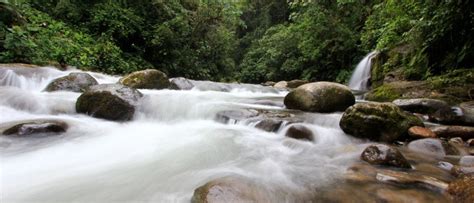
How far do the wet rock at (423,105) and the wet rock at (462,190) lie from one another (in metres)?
3.22

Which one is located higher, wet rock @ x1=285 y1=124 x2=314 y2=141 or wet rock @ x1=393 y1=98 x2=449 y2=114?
wet rock @ x1=393 y1=98 x2=449 y2=114

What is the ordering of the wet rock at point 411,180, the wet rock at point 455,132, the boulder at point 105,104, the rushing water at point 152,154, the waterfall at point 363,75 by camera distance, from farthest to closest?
1. the waterfall at point 363,75
2. the boulder at point 105,104
3. the wet rock at point 455,132
4. the rushing water at point 152,154
5. the wet rock at point 411,180

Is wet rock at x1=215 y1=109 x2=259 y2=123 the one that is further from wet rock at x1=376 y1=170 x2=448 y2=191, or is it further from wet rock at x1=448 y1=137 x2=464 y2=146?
wet rock at x1=448 y1=137 x2=464 y2=146

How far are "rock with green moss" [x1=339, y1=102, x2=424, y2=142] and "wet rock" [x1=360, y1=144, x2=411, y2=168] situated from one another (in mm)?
884

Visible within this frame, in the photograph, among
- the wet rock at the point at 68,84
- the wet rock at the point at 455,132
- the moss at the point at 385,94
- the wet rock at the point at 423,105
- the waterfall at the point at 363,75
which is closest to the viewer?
the wet rock at the point at 455,132

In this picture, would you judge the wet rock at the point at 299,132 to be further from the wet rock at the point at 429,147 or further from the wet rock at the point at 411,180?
the wet rock at the point at 411,180

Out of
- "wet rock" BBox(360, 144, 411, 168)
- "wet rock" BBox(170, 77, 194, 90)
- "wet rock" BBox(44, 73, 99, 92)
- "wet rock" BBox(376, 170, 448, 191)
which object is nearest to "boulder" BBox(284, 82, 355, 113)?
"wet rock" BBox(360, 144, 411, 168)

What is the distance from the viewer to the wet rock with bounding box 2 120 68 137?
12.5 feet

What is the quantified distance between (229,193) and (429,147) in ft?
9.80

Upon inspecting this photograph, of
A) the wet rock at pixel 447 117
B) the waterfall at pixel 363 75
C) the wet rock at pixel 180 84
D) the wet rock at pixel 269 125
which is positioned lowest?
the wet rock at pixel 269 125

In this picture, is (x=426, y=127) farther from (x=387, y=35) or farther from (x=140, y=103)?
(x=387, y=35)

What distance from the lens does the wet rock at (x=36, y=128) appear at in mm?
3807

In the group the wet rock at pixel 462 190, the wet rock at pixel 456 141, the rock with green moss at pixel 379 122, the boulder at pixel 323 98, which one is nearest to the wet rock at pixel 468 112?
the wet rock at pixel 456 141

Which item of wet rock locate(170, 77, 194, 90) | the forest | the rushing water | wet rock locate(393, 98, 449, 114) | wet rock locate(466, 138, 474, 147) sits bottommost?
the rushing water
